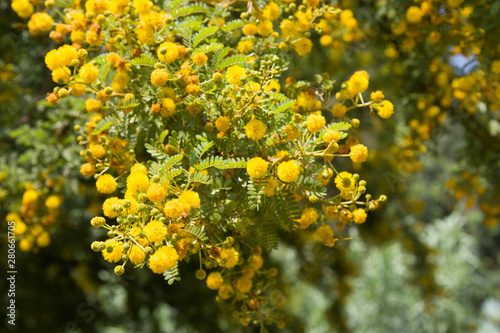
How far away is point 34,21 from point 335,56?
93.2 inches

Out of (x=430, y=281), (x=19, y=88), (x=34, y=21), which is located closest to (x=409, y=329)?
(x=430, y=281)

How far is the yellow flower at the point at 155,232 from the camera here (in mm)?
1073

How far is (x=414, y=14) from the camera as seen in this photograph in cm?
211

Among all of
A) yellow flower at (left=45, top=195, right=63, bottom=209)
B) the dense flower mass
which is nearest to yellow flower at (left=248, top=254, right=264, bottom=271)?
the dense flower mass

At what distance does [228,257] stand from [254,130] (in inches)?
15.0

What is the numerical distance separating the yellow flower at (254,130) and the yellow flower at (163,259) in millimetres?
381

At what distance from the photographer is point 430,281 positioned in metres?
4.39

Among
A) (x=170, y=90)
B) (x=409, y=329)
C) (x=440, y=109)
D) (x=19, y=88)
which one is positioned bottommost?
(x=409, y=329)

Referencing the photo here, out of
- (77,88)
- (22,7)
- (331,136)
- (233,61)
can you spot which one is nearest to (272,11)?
(233,61)

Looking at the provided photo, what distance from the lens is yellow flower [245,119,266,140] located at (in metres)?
1.19

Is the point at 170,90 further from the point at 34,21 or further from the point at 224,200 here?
the point at 34,21

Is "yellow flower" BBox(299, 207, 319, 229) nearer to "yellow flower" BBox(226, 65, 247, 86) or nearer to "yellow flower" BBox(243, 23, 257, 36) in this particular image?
"yellow flower" BBox(226, 65, 247, 86)

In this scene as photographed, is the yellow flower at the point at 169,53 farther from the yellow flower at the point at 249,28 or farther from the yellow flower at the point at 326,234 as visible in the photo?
Result: the yellow flower at the point at 326,234

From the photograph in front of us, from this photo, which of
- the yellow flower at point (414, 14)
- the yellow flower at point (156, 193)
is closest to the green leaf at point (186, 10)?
the yellow flower at point (156, 193)
